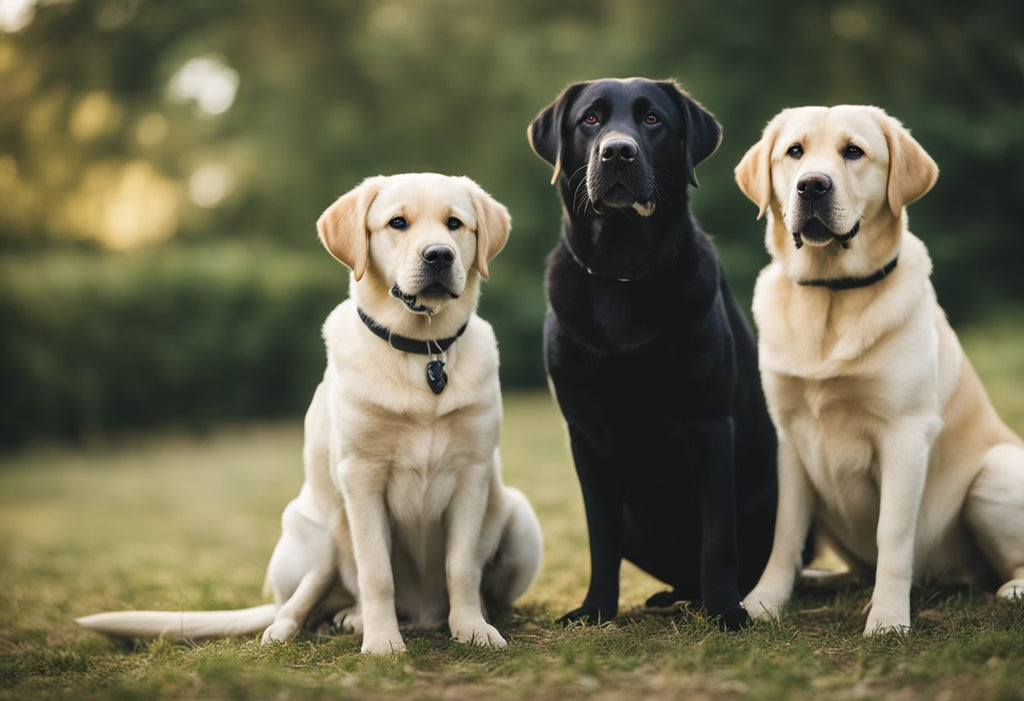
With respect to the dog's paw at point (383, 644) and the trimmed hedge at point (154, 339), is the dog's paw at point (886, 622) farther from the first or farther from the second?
the trimmed hedge at point (154, 339)

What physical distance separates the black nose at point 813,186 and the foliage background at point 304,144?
11445 mm

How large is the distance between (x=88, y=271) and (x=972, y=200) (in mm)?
13946

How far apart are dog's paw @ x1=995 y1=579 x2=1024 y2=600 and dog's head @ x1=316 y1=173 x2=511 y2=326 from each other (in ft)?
7.15

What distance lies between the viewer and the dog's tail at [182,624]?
3.98m

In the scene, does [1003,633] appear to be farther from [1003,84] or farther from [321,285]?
[1003,84]

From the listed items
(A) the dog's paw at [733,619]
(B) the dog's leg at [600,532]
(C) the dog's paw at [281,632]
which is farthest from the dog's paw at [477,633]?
(A) the dog's paw at [733,619]

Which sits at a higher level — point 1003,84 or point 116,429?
point 1003,84

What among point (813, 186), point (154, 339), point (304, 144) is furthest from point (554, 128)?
point (304, 144)

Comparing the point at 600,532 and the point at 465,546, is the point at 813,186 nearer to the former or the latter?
the point at 600,532

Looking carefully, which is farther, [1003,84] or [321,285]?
[1003,84]

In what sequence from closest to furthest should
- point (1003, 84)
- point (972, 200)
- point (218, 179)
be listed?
1. point (1003, 84)
2. point (972, 200)
3. point (218, 179)

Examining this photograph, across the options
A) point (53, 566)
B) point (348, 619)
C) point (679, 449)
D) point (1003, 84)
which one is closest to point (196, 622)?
point (348, 619)

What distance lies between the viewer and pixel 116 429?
1385 cm

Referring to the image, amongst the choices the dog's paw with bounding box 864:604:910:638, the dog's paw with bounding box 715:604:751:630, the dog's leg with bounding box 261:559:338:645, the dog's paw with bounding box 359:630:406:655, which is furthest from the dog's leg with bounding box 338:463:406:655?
the dog's paw with bounding box 864:604:910:638
